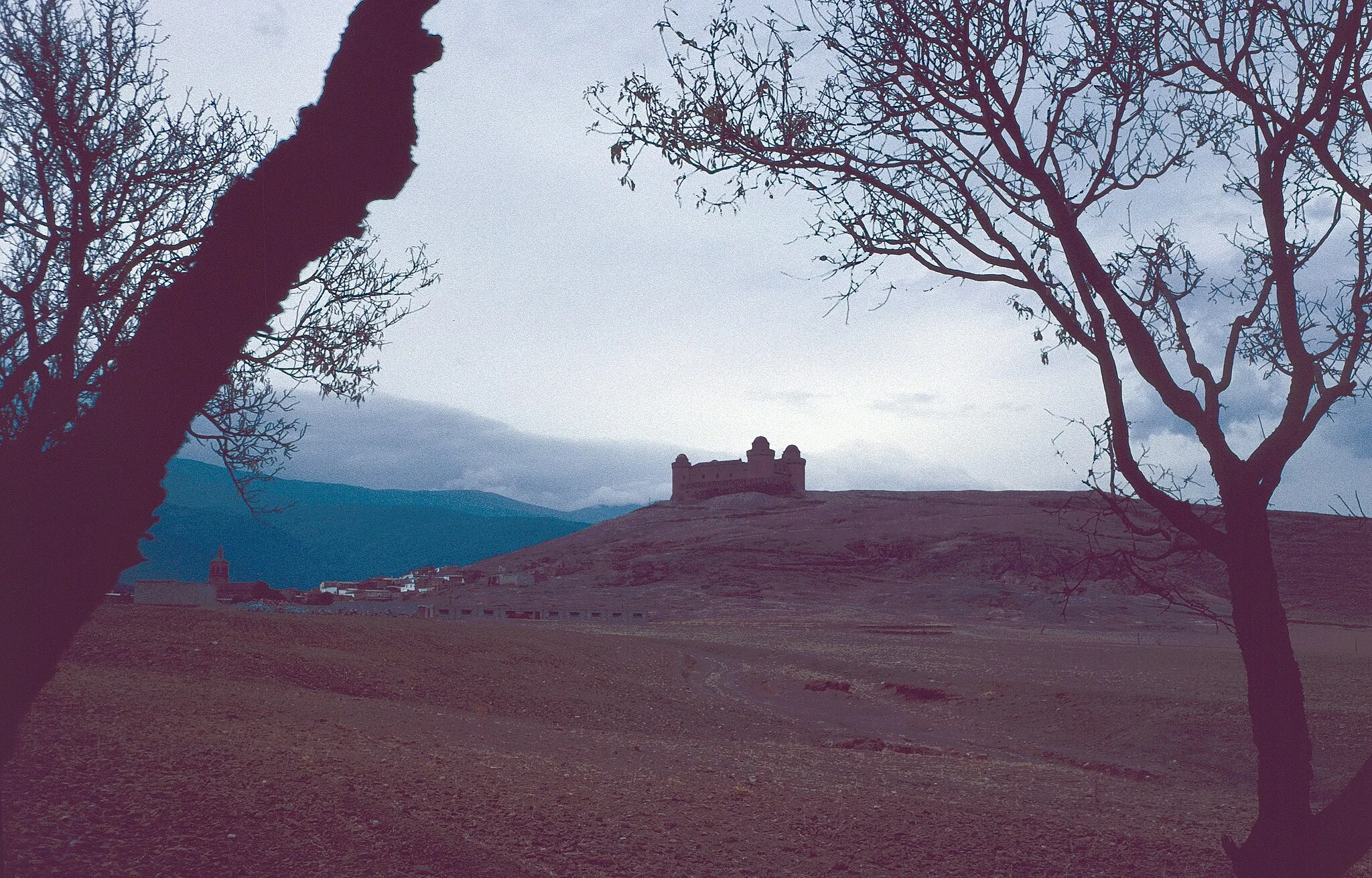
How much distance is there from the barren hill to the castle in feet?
37.8

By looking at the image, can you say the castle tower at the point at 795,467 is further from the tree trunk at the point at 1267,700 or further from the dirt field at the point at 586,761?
the tree trunk at the point at 1267,700

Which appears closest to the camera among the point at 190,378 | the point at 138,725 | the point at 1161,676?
the point at 190,378

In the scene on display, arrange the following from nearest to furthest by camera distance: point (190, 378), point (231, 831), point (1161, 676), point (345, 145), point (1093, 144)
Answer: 1. point (190, 378)
2. point (345, 145)
3. point (231, 831)
4. point (1093, 144)
5. point (1161, 676)

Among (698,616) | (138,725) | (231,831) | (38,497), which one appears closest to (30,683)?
(38,497)

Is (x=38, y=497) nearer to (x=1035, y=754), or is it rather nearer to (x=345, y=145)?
(x=345, y=145)

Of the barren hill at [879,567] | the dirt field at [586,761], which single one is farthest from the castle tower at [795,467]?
the dirt field at [586,761]

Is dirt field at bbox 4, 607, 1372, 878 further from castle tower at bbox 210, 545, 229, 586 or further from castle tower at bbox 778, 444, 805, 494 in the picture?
castle tower at bbox 778, 444, 805, 494

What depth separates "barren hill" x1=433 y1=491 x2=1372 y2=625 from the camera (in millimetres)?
60750

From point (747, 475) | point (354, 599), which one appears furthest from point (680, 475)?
point (354, 599)

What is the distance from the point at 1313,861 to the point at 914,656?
1136 inches

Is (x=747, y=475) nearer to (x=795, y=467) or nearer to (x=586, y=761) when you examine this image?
(x=795, y=467)

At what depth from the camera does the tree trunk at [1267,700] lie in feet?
16.8

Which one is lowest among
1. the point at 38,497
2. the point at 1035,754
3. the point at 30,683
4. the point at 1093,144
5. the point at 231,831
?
the point at 1035,754

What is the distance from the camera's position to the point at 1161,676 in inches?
1036
